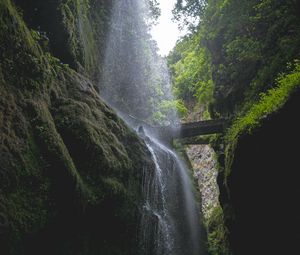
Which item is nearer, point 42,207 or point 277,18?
point 42,207

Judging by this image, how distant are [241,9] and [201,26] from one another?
3.32 metres

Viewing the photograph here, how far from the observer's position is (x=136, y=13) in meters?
19.0

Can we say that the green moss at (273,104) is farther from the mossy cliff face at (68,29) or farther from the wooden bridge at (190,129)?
the mossy cliff face at (68,29)

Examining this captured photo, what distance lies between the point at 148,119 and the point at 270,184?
11476mm

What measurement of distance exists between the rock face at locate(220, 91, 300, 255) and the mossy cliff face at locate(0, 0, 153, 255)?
3040 millimetres

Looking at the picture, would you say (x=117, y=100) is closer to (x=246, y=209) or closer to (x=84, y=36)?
(x=84, y=36)

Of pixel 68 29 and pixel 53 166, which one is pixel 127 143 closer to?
pixel 53 166

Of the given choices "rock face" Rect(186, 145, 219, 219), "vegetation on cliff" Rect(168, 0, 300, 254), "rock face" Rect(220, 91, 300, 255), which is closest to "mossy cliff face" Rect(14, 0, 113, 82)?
"vegetation on cliff" Rect(168, 0, 300, 254)

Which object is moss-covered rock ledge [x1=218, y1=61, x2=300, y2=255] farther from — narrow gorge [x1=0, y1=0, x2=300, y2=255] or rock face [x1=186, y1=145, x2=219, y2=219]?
rock face [x1=186, y1=145, x2=219, y2=219]

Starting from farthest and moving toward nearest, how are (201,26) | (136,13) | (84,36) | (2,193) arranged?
(136,13)
(201,26)
(84,36)
(2,193)

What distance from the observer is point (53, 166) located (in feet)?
21.0

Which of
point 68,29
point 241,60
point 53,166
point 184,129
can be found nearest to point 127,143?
point 53,166

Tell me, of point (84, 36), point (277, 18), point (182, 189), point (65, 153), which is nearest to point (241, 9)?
point (277, 18)

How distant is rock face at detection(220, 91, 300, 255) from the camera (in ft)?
24.8
